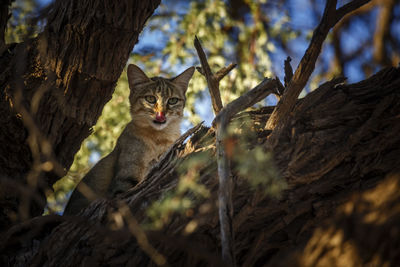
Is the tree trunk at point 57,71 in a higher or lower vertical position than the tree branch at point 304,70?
higher

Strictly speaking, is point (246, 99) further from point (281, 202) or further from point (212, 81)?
point (281, 202)

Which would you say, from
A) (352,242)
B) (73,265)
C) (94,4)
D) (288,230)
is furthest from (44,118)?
(352,242)

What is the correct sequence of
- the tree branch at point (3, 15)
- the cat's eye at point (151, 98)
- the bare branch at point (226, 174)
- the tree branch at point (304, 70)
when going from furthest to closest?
the cat's eye at point (151, 98)
the tree branch at point (3, 15)
the tree branch at point (304, 70)
the bare branch at point (226, 174)

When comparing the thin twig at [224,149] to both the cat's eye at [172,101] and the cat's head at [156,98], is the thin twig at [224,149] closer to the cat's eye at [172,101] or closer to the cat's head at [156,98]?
the cat's head at [156,98]

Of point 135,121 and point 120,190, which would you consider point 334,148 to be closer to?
point 120,190

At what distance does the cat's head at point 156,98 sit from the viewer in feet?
15.8

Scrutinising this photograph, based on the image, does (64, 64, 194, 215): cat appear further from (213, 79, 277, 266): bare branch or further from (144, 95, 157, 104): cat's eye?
(213, 79, 277, 266): bare branch

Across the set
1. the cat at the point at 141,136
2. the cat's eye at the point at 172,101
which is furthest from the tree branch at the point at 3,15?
the cat's eye at the point at 172,101

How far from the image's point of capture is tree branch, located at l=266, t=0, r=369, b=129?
2449 millimetres

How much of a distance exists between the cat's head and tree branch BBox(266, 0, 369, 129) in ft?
8.18

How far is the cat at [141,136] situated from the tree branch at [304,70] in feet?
7.19

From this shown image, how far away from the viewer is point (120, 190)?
13.3 ft

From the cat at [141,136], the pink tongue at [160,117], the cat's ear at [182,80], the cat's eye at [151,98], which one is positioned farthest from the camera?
the cat's ear at [182,80]

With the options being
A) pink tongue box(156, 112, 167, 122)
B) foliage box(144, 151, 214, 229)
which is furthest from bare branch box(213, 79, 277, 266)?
pink tongue box(156, 112, 167, 122)
